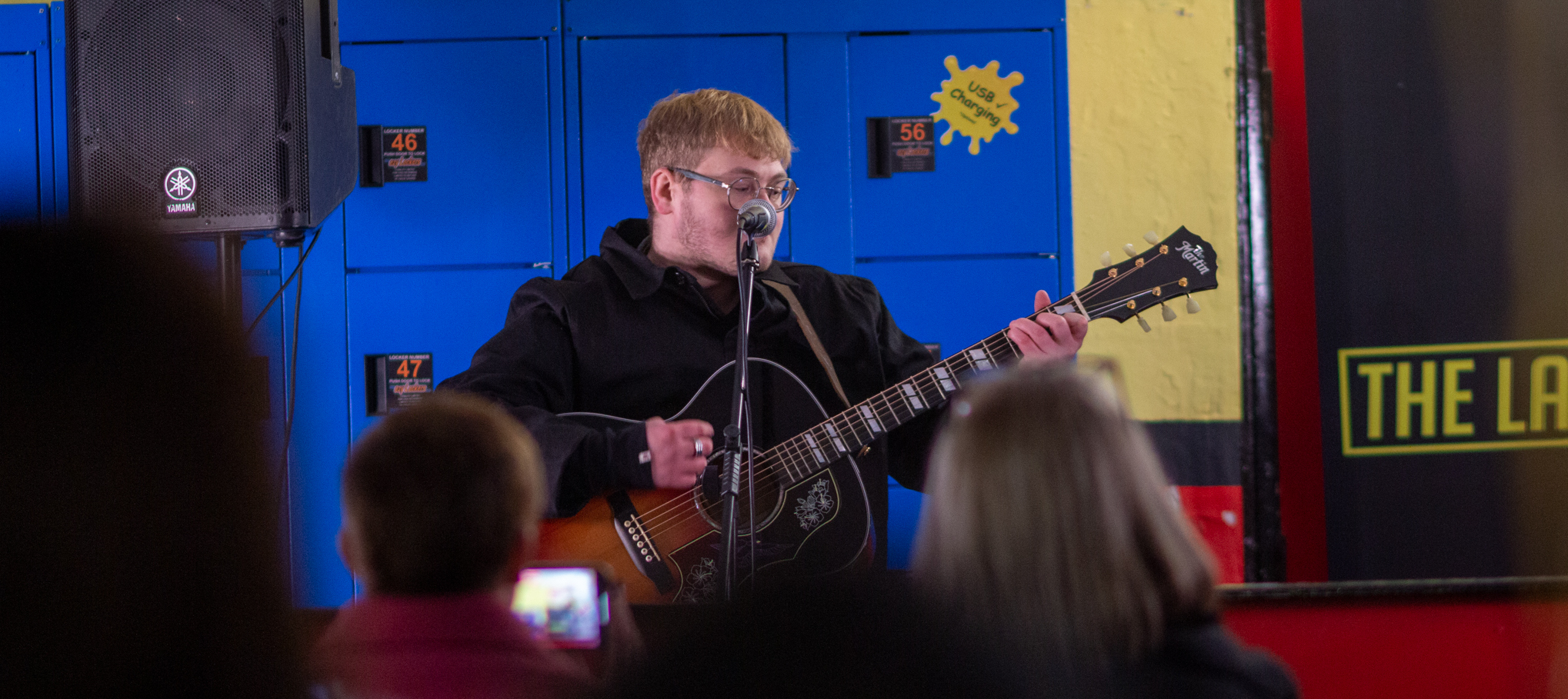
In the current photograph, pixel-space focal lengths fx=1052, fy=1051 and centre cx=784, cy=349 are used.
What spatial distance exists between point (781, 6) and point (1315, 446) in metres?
1.89

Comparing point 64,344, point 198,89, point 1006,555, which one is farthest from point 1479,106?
point 64,344

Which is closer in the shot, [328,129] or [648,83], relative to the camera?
[328,129]

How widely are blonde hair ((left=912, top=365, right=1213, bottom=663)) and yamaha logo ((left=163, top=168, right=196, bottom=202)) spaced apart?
5.51 feet

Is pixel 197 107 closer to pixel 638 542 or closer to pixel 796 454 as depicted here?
pixel 638 542

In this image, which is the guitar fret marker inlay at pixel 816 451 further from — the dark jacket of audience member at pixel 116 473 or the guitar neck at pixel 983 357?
the dark jacket of audience member at pixel 116 473

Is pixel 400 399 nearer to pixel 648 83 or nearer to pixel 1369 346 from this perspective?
pixel 648 83

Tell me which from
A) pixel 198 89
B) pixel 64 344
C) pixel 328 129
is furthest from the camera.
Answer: pixel 328 129

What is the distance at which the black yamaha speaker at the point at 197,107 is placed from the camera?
205 cm

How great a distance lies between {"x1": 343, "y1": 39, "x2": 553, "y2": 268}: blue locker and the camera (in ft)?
9.30

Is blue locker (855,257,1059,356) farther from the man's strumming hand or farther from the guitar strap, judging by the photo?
the man's strumming hand

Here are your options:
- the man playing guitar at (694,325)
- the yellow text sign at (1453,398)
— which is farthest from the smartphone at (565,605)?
the yellow text sign at (1453,398)

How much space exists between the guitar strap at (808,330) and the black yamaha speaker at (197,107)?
96 cm

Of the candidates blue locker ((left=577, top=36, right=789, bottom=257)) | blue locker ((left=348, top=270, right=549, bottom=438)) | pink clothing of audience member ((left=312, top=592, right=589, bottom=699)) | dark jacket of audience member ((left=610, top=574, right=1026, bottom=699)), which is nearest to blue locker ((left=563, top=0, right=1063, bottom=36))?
blue locker ((left=577, top=36, right=789, bottom=257))

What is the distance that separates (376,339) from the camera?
286 centimetres
